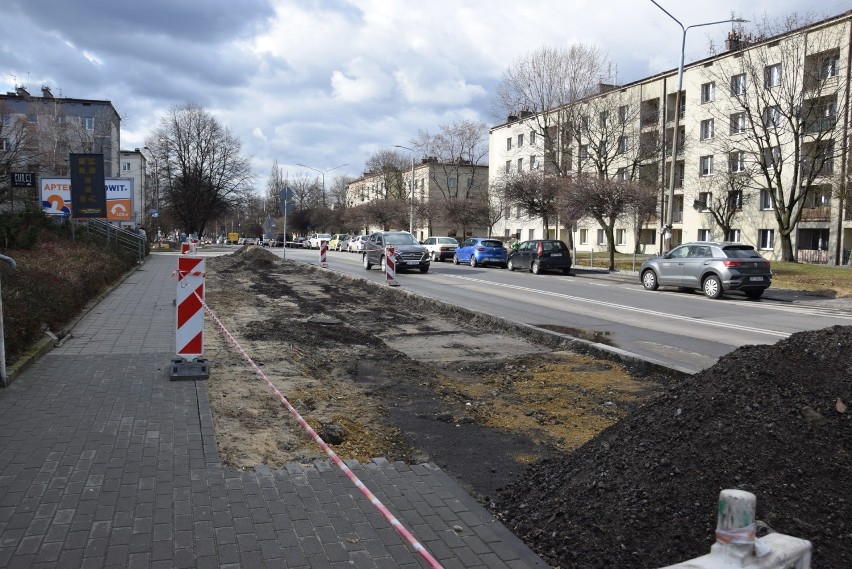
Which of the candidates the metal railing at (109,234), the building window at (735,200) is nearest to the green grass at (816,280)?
the building window at (735,200)

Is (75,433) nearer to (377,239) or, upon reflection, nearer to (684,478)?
(684,478)

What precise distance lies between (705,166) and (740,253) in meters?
30.6

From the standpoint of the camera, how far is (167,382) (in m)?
7.07

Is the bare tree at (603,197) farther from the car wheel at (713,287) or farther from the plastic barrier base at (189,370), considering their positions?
the plastic barrier base at (189,370)

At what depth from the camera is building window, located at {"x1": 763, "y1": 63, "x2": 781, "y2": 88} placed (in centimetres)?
3375

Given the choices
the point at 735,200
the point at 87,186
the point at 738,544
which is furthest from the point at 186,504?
the point at 735,200

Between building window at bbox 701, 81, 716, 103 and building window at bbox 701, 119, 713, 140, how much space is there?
1.45 m

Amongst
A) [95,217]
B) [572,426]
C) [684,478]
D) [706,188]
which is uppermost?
[706,188]

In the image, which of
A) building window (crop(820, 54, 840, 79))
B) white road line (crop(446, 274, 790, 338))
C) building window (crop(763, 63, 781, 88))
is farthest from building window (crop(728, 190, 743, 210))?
white road line (crop(446, 274, 790, 338))

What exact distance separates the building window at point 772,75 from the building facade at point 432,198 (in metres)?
22.9

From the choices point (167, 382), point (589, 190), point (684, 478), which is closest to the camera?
point (684, 478)

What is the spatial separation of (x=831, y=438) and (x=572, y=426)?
255 centimetres

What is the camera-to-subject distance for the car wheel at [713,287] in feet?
62.8

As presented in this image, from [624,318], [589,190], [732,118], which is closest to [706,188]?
[732,118]
